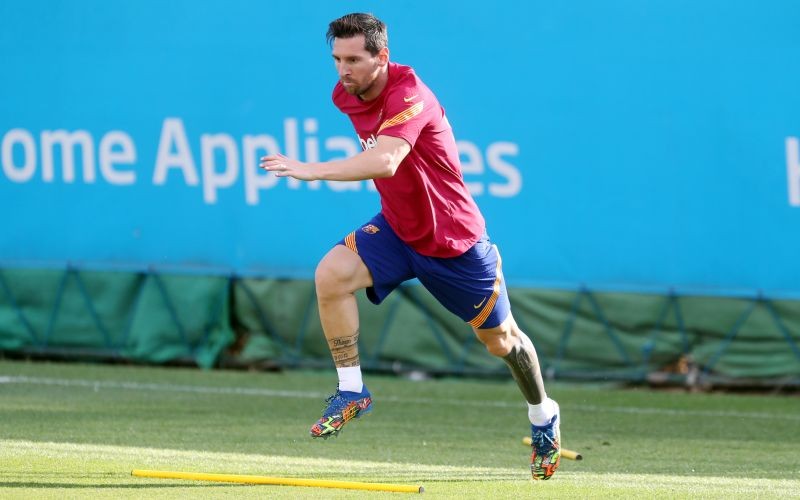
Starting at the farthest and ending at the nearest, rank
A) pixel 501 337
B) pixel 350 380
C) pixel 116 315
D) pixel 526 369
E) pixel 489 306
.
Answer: pixel 116 315 < pixel 526 369 < pixel 501 337 < pixel 489 306 < pixel 350 380

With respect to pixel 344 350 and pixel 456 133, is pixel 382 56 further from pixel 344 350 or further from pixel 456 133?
pixel 456 133

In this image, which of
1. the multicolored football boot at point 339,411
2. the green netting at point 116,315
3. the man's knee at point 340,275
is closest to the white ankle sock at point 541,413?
the multicolored football boot at point 339,411

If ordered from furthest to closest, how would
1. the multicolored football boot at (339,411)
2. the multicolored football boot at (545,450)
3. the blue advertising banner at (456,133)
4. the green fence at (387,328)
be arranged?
the green fence at (387,328)
the blue advertising banner at (456,133)
the multicolored football boot at (545,450)
the multicolored football boot at (339,411)

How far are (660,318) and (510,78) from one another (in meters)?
2.34

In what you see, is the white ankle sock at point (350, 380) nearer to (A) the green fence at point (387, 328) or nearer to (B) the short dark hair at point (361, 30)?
(B) the short dark hair at point (361, 30)

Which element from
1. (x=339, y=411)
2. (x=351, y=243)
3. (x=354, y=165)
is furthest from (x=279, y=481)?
(x=354, y=165)

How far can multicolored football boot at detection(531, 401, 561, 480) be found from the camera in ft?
25.5

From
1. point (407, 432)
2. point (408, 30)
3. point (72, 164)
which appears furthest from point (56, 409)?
point (408, 30)

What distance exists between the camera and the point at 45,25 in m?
13.8

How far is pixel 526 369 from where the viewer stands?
789cm

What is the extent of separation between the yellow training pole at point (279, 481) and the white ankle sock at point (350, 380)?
18.3 inches

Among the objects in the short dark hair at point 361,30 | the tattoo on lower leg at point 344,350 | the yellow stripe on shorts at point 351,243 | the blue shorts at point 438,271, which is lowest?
the tattoo on lower leg at point 344,350

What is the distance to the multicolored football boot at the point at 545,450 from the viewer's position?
7770mm

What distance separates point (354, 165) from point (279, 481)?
1.57 m
